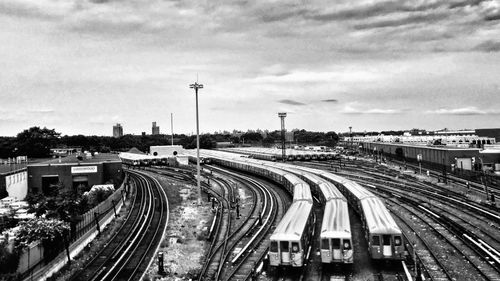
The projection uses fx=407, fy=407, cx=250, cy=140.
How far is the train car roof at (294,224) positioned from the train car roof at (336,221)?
1265 millimetres

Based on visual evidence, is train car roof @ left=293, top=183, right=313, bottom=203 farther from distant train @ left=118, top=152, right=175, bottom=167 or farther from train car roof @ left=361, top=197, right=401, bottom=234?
distant train @ left=118, top=152, right=175, bottom=167

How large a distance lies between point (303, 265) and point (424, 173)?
182ft

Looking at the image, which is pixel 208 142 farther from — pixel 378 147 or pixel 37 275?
pixel 37 275

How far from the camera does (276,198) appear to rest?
159 ft

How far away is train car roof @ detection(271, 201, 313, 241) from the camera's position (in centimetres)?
2206

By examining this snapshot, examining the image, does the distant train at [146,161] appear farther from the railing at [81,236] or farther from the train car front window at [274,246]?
the train car front window at [274,246]

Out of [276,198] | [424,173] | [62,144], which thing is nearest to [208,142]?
[62,144]

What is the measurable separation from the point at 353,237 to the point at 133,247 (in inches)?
622

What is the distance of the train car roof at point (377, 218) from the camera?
22.6 metres

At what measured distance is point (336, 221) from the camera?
24859 millimetres

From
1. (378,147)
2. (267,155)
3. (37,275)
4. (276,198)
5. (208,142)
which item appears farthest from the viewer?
(208,142)

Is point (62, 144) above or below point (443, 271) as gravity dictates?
above

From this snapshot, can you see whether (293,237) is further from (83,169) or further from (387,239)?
(83,169)

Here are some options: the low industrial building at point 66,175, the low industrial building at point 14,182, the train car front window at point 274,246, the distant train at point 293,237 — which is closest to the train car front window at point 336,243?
the distant train at point 293,237
